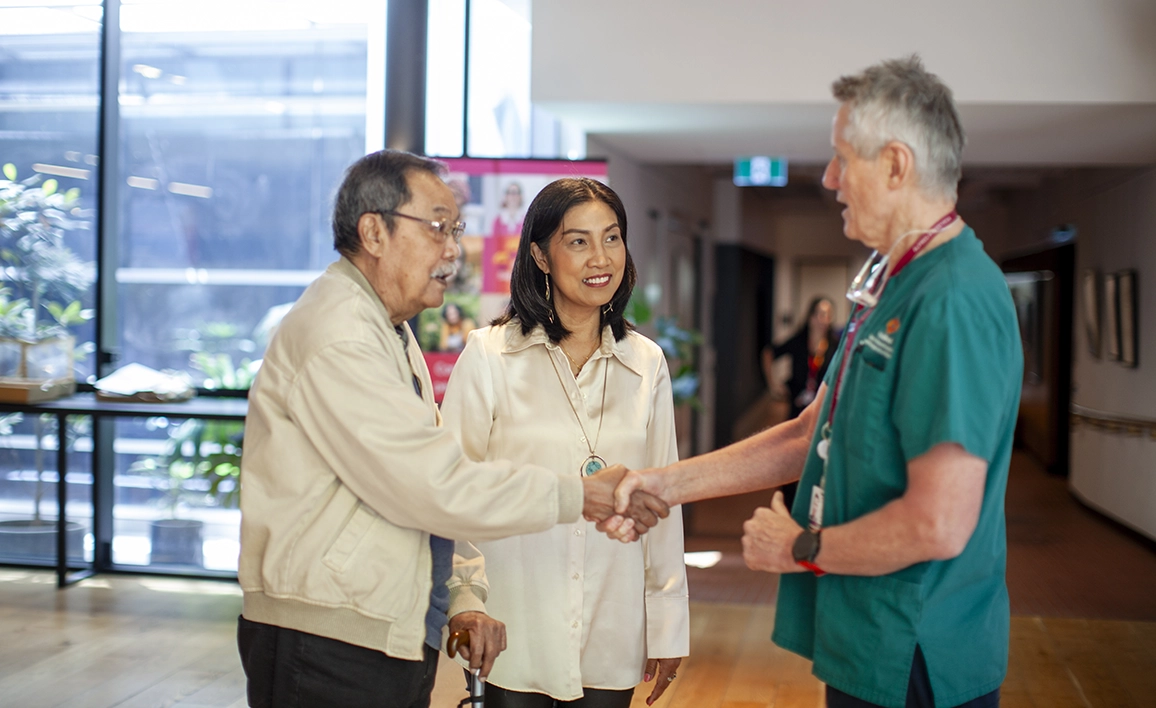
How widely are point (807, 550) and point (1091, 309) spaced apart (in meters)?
8.53

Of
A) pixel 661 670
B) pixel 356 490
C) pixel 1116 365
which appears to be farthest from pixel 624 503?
pixel 1116 365

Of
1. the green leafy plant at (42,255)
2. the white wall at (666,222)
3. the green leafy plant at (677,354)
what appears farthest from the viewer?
the white wall at (666,222)

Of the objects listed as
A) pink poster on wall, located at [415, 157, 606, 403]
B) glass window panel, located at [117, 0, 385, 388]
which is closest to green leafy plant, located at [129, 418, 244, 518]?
glass window panel, located at [117, 0, 385, 388]

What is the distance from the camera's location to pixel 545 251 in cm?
221

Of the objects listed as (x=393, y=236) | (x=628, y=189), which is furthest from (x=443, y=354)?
(x=393, y=236)

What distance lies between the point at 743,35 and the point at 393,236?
3.97 metres

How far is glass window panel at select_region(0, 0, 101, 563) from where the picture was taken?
19.0ft

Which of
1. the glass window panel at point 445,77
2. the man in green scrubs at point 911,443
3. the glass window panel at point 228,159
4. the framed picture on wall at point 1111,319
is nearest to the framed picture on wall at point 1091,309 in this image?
the framed picture on wall at point 1111,319

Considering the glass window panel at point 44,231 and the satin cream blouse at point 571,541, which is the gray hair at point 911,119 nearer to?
the satin cream blouse at point 571,541

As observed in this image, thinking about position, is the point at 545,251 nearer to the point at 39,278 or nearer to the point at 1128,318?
the point at 39,278

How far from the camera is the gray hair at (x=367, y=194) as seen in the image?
1732 millimetres

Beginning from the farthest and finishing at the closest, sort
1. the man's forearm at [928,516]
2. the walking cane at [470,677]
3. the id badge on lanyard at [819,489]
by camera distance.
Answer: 1. the walking cane at [470,677]
2. the id badge on lanyard at [819,489]
3. the man's forearm at [928,516]

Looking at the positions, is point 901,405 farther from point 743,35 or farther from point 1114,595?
point 1114,595

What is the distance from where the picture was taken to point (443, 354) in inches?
204
